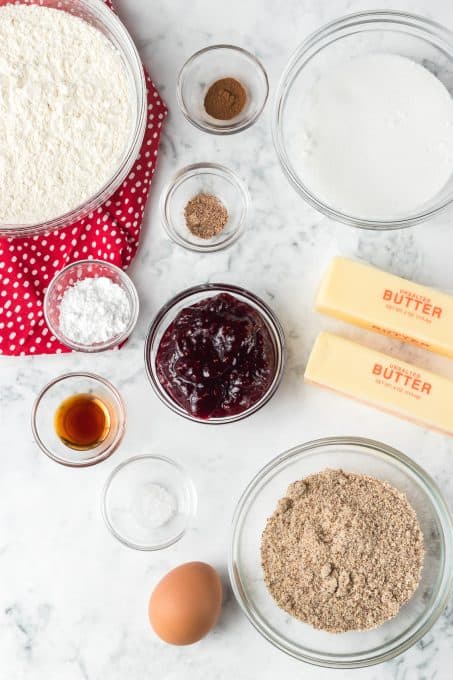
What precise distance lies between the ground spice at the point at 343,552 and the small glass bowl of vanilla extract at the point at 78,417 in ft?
1.56

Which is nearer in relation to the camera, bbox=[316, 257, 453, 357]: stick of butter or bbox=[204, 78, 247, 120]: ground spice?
bbox=[316, 257, 453, 357]: stick of butter

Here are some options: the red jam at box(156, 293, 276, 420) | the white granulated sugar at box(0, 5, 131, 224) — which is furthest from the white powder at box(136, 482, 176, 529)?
the white granulated sugar at box(0, 5, 131, 224)

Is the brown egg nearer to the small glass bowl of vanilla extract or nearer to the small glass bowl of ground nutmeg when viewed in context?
the small glass bowl of vanilla extract

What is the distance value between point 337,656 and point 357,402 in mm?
621

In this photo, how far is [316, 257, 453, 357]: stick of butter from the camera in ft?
5.68

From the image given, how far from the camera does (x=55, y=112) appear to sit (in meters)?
1.81

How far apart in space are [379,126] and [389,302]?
0.45 meters

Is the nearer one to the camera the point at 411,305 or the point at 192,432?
the point at 411,305

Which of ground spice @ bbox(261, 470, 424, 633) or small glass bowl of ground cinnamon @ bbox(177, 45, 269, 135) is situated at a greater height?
small glass bowl of ground cinnamon @ bbox(177, 45, 269, 135)

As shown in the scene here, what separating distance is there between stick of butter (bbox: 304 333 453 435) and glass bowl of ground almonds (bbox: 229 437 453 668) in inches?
5.0

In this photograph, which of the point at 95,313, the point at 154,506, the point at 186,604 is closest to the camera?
the point at 186,604

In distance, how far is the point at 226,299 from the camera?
183 cm

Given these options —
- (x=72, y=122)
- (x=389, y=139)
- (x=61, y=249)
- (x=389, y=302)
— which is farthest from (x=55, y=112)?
(x=389, y=302)

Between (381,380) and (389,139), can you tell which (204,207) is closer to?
(389,139)
